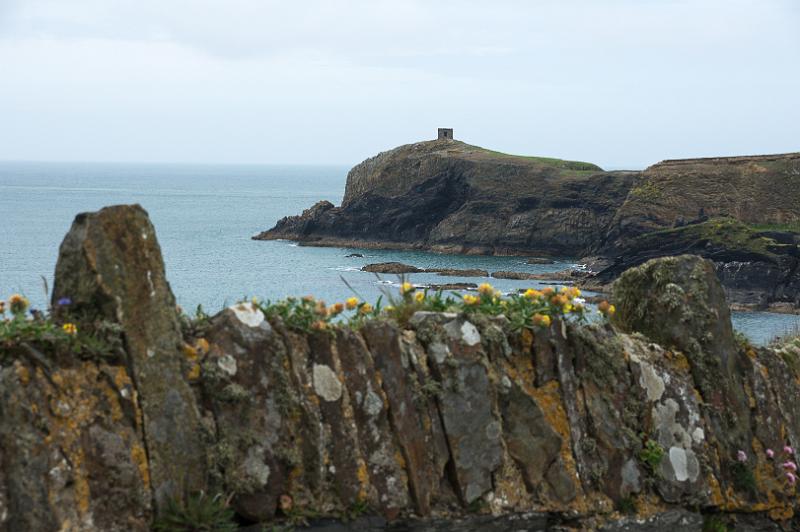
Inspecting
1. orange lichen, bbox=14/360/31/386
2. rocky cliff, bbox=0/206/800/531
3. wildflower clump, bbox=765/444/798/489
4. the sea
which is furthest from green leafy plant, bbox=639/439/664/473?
the sea

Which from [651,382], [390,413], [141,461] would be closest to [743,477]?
[651,382]

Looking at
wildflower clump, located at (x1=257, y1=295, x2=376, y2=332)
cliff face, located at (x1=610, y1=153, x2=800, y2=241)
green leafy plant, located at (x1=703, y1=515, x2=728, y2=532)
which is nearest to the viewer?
wildflower clump, located at (x1=257, y1=295, x2=376, y2=332)

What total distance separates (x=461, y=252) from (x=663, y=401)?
119861 mm

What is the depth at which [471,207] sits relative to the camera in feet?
448

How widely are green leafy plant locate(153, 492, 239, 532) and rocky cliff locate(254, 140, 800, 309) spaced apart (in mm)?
88189

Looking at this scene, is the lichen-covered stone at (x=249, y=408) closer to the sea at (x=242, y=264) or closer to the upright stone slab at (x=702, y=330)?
the upright stone slab at (x=702, y=330)

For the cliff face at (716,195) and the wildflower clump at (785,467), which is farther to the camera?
the cliff face at (716,195)

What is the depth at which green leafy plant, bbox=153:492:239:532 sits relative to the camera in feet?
24.3

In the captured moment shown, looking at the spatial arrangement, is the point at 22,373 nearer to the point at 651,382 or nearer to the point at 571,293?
the point at 571,293

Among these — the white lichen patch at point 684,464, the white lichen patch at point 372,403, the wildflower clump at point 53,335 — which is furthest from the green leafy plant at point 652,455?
the wildflower clump at point 53,335

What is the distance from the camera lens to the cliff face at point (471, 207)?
130000 mm

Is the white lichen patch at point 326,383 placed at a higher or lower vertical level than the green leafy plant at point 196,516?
higher

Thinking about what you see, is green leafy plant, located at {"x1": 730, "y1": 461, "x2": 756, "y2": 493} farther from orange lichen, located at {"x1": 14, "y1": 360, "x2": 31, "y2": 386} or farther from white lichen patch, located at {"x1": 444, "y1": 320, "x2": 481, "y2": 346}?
A: orange lichen, located at {"x1": 14, "y1": 360, "x2": 31, "y2": 386}

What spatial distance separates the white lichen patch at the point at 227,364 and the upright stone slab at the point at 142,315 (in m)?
0.33
